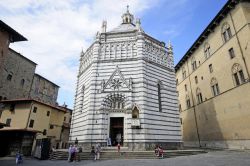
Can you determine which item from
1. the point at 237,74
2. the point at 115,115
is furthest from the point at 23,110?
the point at 237,74

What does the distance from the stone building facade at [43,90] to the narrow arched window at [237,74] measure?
3160 centimetres

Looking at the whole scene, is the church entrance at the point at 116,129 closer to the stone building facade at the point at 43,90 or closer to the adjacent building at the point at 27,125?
the adjacent building at the point at 27,125

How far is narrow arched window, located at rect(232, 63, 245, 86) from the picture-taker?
18300 mm

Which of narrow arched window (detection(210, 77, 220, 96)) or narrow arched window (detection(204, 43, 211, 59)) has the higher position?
narrow arched window (detection(204, 43, 211, 59))

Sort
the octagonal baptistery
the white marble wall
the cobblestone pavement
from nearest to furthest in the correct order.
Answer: the cobblestone pavement
the octagonal baptistery
the white marble wall

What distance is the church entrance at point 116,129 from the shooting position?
17.0m

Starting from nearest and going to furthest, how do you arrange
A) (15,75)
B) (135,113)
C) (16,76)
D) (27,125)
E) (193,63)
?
(135,113)
(27,125)
(15,75)
(16,76)
(193,63)

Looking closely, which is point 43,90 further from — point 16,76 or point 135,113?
point 135,113

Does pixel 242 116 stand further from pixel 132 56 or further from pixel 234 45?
pixel 132 56

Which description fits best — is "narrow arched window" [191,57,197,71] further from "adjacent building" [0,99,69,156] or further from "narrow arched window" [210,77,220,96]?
"adjacent building" [0,99,69,156]

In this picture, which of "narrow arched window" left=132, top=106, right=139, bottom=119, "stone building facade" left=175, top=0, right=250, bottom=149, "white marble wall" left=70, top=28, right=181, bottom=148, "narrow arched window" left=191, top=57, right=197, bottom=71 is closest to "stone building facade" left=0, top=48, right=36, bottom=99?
"white marble wall" left=70, top=28, right=181, bottom=148

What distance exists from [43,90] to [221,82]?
103 feet

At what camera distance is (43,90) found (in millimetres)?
35750

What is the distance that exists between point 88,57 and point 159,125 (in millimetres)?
11594
